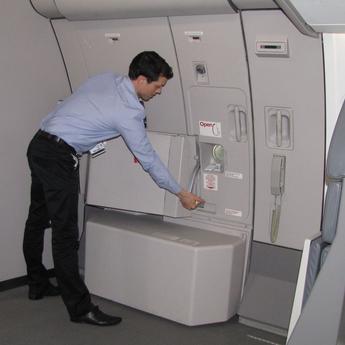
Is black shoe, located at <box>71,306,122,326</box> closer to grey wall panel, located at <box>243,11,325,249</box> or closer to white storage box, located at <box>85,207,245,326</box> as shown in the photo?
white storage box, located at <box>85,207,245,326</box>

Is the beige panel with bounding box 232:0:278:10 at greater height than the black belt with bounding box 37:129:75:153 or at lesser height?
greater

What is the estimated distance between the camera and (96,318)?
407 cm

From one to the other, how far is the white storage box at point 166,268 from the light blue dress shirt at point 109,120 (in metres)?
0.47

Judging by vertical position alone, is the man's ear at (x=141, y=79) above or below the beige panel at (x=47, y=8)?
below

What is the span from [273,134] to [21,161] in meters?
2.10

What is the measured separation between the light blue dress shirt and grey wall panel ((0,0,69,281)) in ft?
2.52

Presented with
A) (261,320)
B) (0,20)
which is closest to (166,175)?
(261,320)

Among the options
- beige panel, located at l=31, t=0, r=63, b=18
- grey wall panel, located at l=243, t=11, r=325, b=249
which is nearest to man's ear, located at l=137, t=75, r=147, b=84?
grey wall panel, located at l=243, t=11, r=325, b=249

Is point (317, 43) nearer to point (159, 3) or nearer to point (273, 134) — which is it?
point (273, 134)

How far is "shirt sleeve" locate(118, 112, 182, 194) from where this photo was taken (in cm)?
383

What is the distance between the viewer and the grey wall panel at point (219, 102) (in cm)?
383

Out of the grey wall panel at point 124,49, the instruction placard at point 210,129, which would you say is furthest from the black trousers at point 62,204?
the instruction placard at point 210,129

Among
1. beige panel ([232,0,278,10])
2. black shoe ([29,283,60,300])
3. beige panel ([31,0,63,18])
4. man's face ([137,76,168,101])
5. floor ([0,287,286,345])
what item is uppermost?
beige panel ([31,0,63,18])

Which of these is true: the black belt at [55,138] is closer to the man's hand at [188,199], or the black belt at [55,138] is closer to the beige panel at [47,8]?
the man's hand at [188,199]
